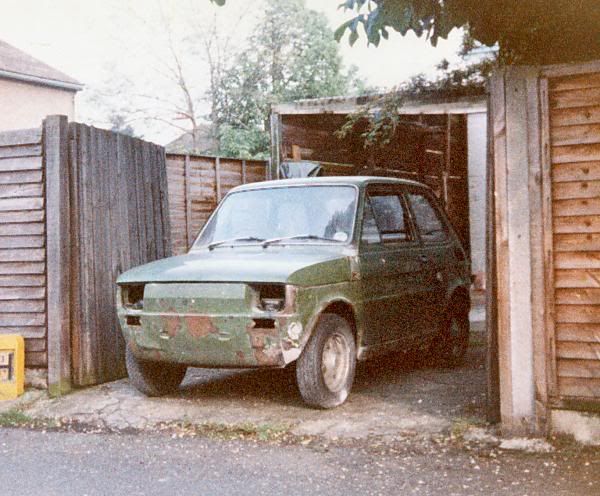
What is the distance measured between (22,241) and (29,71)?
57.3 ft

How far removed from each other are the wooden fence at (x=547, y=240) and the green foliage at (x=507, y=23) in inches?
31.6

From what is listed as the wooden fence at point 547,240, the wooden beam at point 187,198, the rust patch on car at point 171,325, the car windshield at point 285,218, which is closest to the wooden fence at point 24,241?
the car windshield at point 285,218

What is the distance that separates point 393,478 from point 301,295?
5.52ft

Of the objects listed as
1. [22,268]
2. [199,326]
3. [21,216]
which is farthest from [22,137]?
[199,326]

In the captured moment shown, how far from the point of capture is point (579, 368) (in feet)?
16.9

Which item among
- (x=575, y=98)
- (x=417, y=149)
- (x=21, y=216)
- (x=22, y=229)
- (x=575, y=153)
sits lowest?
(x=22, y=229)

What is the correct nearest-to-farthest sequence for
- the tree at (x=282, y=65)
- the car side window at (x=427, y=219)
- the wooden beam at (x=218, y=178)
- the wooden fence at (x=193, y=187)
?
1. the car side window at (x=427, y=219)
2. the wooden fence at (x=193, y=187)
3. the wooden beam at (x=218, y=178)
4. the tree at (x=282, y=65)

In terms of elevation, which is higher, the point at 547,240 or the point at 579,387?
the point at 547,240

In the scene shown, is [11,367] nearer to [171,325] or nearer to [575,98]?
[171,325]

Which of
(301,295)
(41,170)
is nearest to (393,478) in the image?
(301,295)

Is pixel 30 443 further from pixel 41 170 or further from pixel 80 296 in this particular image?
pixel 41 170

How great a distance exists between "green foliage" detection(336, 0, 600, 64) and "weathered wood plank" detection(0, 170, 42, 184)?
3.45 m

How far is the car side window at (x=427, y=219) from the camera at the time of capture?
8039mm

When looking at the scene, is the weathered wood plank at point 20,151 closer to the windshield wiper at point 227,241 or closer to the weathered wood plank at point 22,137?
the weathered wood plank at point 22,137
